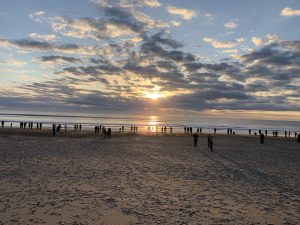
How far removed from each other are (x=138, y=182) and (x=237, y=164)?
987 centimetres

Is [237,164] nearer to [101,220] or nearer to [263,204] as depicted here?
[263,204]

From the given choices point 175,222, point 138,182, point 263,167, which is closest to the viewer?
point 175,222

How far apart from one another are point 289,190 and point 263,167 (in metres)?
6.93

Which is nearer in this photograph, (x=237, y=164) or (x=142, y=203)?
(x=142, y=203)

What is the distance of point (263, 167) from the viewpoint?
21516 mm

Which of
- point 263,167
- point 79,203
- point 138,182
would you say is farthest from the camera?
point 263,167

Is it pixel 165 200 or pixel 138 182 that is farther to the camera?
pixel 138 182

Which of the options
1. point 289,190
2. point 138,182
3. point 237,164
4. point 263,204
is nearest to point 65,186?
point 138,182

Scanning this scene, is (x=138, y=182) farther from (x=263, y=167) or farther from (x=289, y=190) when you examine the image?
(x=263, y=167)

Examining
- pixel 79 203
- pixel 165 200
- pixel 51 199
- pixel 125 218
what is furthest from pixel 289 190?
pixel 51 199

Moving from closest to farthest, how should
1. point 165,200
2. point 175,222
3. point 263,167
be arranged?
point 175,222 → point 165,200 → point 263,167

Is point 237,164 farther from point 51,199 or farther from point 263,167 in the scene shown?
point 51,199

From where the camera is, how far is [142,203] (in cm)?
1187

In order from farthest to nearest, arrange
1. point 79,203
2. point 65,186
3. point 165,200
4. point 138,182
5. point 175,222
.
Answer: point 138,182
point 65,186
point 165,200
point 79,203
point 175,222
